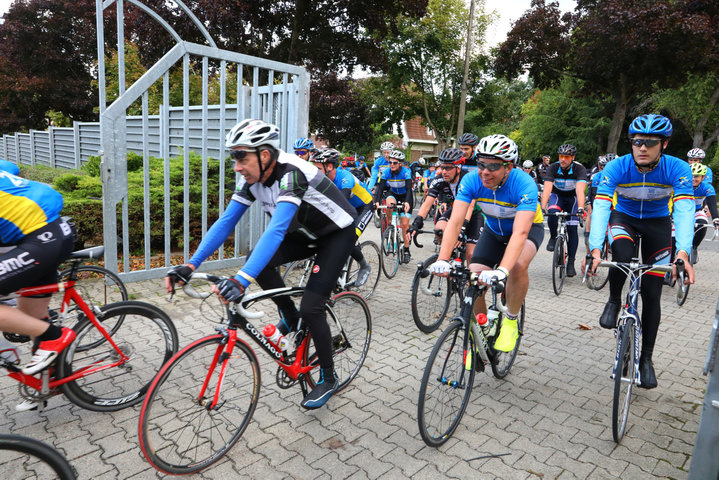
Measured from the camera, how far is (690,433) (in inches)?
137

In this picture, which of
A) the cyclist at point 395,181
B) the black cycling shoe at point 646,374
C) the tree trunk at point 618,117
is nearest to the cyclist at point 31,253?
the black cycling shoe at point 646,374

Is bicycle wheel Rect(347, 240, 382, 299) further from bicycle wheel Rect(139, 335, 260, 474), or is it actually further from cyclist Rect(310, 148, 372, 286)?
bicycle wheel Rect(139, 335, 260, 474)

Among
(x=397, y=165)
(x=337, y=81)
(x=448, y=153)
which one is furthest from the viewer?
(x=337, y=81)

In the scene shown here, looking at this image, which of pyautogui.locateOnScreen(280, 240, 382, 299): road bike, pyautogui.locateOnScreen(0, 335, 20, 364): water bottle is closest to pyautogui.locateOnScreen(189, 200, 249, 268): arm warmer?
pyautogui.locateOnScreen(0, 335, 20, 364): water bottle

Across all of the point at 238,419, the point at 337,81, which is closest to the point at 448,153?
the point at 238,419

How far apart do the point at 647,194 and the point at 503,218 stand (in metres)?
1.14

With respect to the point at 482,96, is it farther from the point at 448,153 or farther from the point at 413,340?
the point at 413,340

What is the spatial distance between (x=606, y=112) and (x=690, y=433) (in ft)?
99.7

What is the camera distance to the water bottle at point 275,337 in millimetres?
3088

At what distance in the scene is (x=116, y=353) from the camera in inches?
138

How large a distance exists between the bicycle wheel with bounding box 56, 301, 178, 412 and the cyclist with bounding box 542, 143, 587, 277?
21.2 ft

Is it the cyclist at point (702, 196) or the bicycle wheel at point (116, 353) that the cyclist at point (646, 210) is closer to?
the bicycle wheel at point (116, 353)

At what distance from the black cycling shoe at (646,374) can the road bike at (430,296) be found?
6.27 ft

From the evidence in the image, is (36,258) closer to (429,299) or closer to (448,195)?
(429,299)
